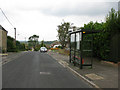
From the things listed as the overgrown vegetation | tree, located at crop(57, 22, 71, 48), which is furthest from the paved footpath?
tree, located at crop(57, 22, 71, 48)

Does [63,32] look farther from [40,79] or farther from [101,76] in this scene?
[40,79]

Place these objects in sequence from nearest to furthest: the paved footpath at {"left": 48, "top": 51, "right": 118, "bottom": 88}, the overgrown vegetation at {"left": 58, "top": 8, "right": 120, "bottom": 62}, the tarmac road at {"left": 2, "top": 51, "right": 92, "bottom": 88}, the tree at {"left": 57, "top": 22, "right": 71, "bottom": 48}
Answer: the tarmac road at {"left": 2, "top": 51, "right": 92, "bottom": 88} < the paved footpath at {"left": 48, "top": 51, "right": 118, "bottom": 88} < the overgrown vegetation at {"left": 58, "top": 8, "right": 120, "bottom": 62} < the tree at {"left": 57, "top": 22, "right": 71, "bottom": 48}

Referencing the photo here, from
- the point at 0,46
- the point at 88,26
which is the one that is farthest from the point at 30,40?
the point at 88,26

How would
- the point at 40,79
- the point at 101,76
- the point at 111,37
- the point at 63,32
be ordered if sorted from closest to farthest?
the point at 40,79 < the point at 101,76 < the point at 111,37 < the point at 63,32

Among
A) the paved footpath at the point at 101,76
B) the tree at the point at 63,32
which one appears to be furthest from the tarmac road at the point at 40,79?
the tree at the point at 63,32

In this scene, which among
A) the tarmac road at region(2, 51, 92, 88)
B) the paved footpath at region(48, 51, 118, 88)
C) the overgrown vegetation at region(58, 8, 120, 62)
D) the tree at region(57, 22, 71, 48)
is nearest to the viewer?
the tarmac road at region(2, 51, 92, 88)

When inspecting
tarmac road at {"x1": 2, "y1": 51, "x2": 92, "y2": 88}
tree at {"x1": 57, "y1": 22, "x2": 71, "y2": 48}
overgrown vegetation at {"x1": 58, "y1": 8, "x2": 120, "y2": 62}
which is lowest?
tarmac road at {"x1": 2, "y1": 51, "x2": 92, "y2": 88}

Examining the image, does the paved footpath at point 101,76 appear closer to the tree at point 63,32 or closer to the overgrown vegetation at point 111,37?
the overgrown vegetation at point 111,37

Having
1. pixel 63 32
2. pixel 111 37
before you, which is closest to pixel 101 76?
pixel 111 37

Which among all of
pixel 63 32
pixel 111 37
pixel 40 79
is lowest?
pixel 40 79

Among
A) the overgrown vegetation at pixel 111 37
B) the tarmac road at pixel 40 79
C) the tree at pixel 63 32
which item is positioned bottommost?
the tarmac road at pixel 40 79

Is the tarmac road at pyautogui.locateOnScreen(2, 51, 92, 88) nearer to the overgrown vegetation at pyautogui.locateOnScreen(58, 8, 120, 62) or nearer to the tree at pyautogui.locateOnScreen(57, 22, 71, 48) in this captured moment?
the overgrown vegetation at pyautogui.locateOnScreen(58, 8, 120, 62)

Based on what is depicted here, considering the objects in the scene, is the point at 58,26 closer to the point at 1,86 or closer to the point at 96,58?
the point at 96,58

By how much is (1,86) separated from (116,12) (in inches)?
399
